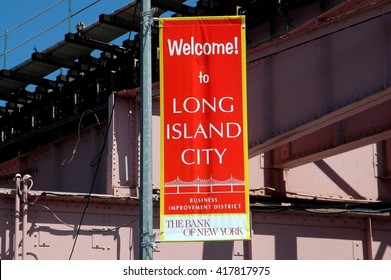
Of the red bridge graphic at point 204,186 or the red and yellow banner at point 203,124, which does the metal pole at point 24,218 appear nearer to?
the red and yellow banner at point 203,124

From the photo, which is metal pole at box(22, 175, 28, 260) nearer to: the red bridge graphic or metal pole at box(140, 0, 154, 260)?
the red bridge graphic

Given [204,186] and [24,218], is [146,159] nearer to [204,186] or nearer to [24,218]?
[204,186]

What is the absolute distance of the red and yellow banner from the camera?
44.2ft

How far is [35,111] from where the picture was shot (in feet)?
95.9

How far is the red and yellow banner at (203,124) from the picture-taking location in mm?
13461

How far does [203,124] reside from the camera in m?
13.9

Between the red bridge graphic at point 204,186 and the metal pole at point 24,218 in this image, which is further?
the metal pole at point 24,218

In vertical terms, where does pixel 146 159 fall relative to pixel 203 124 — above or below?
below

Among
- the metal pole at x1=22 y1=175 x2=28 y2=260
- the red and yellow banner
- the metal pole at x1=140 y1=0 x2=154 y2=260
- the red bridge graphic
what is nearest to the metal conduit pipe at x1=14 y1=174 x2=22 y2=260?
the metal pole at x1=22 y1=175 x2=28 y2=260

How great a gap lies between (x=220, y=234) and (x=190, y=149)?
52.2 inches

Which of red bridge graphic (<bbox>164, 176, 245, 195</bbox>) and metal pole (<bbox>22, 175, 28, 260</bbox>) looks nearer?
red bridge graphic (<bbox>164, 176, 245, 195</bbox>)

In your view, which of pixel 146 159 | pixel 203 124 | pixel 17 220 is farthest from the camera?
pixel 17 220

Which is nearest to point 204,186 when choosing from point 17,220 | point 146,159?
point 146,159

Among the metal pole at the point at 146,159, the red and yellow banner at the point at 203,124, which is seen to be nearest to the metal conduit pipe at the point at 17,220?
the red and yellow banner at the point at 203,124
